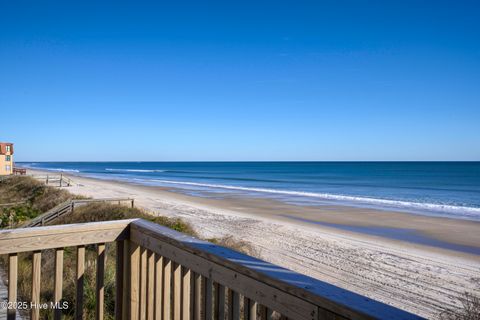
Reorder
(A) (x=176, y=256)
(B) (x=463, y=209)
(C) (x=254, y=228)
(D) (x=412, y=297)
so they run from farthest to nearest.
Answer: (B) (x=463, y=209)
(C) (x=254, y=228)
(D) (x=412, y=297)
(A) (x=176, y=256)

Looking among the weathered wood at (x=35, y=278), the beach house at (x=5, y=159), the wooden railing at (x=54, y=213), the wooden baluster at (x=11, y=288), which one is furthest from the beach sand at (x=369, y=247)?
the beach house at (x=5, y=159)

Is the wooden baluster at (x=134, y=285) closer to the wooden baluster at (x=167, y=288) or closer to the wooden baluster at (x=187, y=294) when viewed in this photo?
the wooden baluster at (x=167, y=288)

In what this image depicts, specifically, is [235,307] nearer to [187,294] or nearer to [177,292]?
[187,294]

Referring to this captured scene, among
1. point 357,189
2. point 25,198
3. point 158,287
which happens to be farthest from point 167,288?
point 357,189

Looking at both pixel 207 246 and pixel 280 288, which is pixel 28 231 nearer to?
pixel 207 246

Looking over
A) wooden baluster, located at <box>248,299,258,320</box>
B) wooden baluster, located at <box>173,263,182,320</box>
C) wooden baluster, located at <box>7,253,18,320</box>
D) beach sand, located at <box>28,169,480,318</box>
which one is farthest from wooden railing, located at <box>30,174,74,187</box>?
wooden baluster, located at <box>248,299,258,320</box>

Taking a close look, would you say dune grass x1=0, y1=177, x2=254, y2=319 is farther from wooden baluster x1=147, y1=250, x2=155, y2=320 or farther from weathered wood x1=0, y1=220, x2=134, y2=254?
wooden baluster x1=147, y1=250, x2=155, y2=320

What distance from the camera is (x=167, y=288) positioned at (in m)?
→ 2.34

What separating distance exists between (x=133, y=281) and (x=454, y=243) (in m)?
14.4

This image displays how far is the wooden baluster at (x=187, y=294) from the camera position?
84.0 inches

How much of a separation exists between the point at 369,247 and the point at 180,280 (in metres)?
11.7

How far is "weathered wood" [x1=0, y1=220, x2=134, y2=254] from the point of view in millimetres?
2419

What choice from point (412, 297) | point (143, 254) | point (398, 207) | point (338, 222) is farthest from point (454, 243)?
point (143, 254)

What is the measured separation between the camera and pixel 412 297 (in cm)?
780
